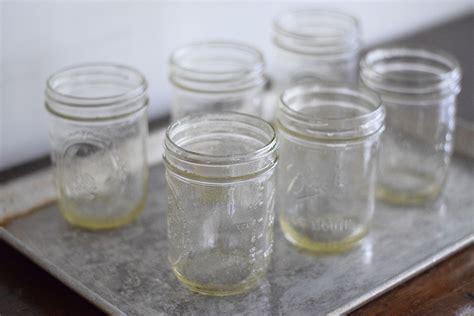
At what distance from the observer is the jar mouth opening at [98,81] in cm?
96

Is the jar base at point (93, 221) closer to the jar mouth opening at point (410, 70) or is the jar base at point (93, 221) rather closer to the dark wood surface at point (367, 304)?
the dark wood surface at point (367, 304)

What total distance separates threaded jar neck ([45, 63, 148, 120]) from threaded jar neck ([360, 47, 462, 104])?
31 cm

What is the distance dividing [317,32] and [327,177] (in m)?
0.39

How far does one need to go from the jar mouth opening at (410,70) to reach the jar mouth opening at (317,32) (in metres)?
0.05

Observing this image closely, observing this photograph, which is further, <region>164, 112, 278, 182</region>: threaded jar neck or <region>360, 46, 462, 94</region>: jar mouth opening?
<region>360, 46, 462, 94</region>: jar mouth opening

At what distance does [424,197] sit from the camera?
106 cm

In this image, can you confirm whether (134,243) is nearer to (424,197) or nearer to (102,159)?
(102,159)

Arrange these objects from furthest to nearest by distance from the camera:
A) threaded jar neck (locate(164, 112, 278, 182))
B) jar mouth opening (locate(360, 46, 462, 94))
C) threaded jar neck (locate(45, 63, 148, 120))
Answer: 1. jar mouth opening (locate(360, 46, 462, 94))
2. threaded jar neck (locate(45, 63, 148, 120))
3. threaded jar neck (locate(164, 112, 278, 182))

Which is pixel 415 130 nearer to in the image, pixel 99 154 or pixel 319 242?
pixel 319 242

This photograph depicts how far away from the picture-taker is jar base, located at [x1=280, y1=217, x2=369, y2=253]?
94 centimetres

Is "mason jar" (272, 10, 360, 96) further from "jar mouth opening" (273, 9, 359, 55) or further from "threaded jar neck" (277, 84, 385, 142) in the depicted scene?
"threaded jar neck" (277, 84, 385, 142)

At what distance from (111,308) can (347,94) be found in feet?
1.34

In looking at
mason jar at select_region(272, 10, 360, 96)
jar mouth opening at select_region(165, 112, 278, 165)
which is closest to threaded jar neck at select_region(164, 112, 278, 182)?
jar mouth opening at select_region(165, 112, 278, 165)

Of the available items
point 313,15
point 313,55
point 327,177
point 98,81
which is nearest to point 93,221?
point 98,81
